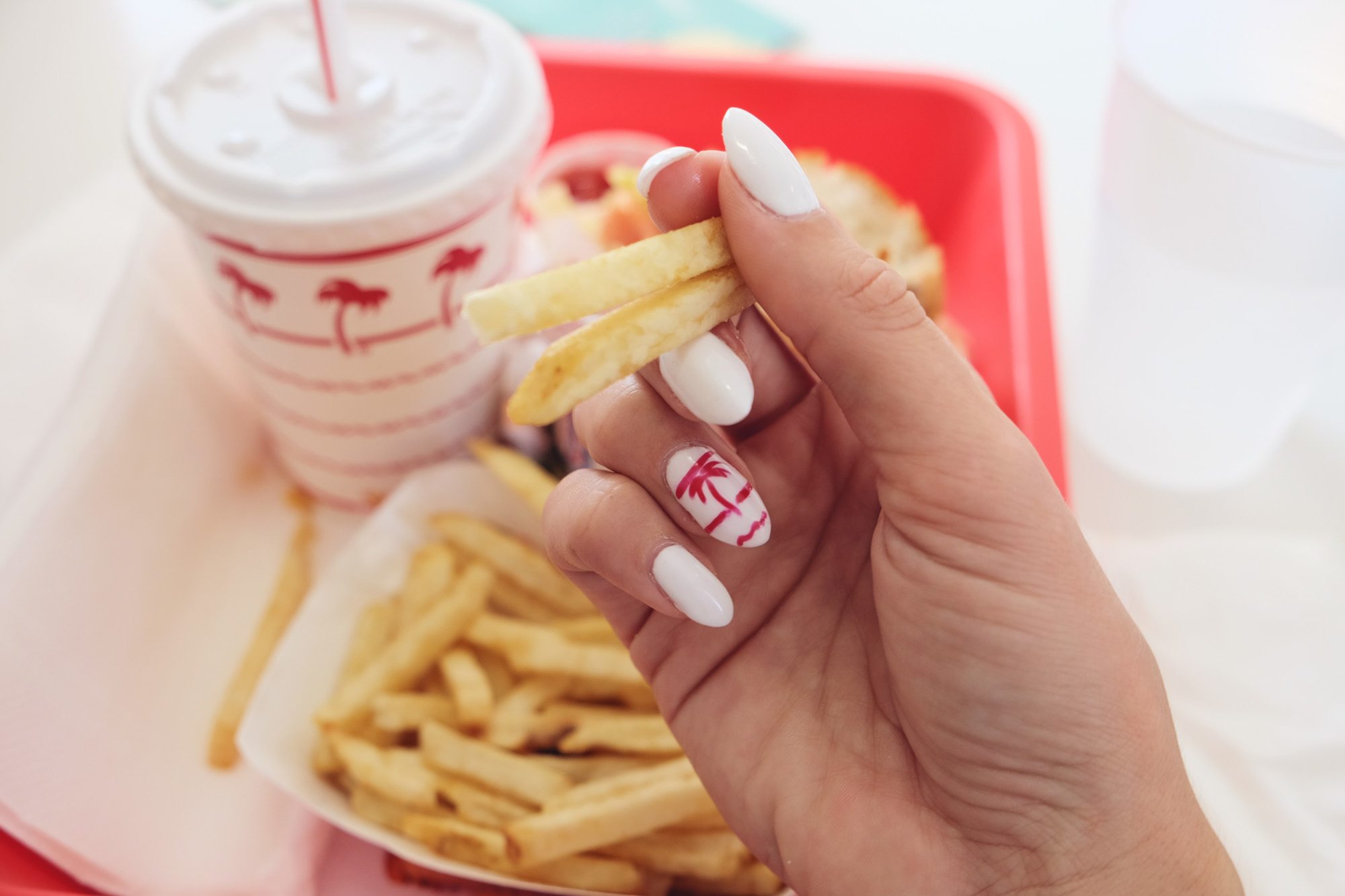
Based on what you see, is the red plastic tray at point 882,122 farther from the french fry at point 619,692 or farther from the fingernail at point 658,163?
the fingernail at point 658,163

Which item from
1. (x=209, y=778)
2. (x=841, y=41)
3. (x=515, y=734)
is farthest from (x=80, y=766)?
(x=841, y=41)

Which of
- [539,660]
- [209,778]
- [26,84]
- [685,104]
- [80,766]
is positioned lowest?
[209,778]

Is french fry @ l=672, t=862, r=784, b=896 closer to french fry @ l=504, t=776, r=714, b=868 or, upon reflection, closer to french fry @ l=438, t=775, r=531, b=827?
french fry @ l=504, t=776, r=714, b=868

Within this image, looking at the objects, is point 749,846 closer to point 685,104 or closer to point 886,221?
point 886,221

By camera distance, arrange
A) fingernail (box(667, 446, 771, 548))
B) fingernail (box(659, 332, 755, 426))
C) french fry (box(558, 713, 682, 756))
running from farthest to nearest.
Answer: french fry (box(558, 713, 682, 756)), fingernail (box(667, 446, 771, 548)), fingernail (box(659, 332, 755, 426))

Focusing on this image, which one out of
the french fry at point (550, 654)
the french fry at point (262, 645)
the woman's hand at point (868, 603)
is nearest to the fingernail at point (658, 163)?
the woman's hand at point (868, 603)

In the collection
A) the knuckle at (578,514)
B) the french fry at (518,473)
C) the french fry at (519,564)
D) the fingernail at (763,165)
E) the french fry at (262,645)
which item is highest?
the fingernail at (763,165)

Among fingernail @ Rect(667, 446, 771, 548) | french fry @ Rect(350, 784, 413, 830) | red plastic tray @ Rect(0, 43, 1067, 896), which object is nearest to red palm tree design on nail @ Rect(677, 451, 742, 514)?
fingernail @ Rect(667, 446, 771, 548)
